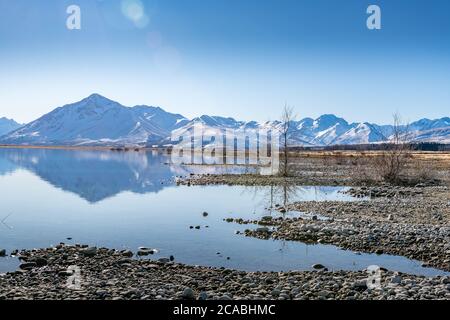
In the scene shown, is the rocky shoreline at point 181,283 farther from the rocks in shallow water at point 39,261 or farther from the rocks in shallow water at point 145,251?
the rocks in shallow water at point 145,251

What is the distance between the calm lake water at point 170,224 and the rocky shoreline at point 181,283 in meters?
1.52

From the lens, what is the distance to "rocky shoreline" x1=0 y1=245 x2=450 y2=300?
13.6m

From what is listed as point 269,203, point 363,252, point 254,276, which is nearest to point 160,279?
point 254,276

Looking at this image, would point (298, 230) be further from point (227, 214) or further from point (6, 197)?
point (6, 197)

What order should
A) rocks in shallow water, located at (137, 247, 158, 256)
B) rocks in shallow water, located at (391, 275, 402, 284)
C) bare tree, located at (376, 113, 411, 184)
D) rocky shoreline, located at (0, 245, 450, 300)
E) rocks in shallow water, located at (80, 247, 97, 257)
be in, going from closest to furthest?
rocky shoreline, located at (0, 245, 450, 300) → rocks in shallow water, located at (391, 275, 402, 284) → rocks in shallow water, located at (80, 247, 97, 257) → rocks in shallow water, located at (137, 247, 158, 256) → bare tree, located at (376, 113, 411, 184)

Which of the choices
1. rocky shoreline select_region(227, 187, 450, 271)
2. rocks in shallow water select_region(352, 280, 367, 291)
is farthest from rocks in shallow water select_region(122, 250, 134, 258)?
rocks in shallow water select_region(352, 280, 367, 291)

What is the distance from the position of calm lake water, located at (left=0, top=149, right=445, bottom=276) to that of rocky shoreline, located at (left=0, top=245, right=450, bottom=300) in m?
1.52

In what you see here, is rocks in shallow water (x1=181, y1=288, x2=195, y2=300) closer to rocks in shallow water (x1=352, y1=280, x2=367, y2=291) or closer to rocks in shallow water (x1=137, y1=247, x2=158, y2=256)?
rocks in shallow water (x1=352, y1=280, x2=367, y2=291)

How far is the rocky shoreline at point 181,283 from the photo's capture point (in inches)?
536

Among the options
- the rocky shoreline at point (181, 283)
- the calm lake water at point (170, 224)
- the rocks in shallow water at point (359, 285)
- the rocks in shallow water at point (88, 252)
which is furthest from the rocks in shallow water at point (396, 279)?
the rocks in shallow water at point (88, 252)

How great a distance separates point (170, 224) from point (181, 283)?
12.4m

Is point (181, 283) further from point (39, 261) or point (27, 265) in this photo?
point (27, 265)

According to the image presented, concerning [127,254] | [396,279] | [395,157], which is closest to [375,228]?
[396,279]

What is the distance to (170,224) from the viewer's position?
27.7m
